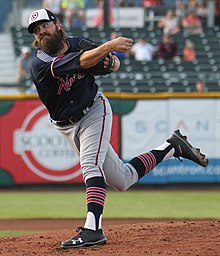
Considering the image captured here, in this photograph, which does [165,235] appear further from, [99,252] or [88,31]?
[88,31]

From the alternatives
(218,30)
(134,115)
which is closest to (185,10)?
(218,30)

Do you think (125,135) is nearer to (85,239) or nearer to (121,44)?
(85,239)

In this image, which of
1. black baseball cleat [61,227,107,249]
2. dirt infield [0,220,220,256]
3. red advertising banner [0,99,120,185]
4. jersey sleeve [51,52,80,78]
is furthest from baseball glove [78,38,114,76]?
red advertising banner [0,99,120,185]

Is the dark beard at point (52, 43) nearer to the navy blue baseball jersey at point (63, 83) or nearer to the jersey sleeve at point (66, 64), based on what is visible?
the navy blue baseball jersey at point (63, 83)

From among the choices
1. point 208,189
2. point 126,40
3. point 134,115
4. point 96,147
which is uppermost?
point 126,40

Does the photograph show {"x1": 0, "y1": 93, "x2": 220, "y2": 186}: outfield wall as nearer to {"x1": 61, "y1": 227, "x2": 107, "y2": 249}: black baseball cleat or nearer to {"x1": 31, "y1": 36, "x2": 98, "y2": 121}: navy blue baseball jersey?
{"x1": 31, "y1": 36, "x2": 98, "y2": 121}: navy blue baseball jersey

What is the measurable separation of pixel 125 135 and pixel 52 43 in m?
7.73

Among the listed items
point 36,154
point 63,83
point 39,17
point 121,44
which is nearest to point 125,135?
point 36,154

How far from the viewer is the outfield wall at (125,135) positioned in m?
13.7

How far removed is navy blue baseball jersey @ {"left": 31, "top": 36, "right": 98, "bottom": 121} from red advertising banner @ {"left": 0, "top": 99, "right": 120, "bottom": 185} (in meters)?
7.21

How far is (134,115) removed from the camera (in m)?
13.9

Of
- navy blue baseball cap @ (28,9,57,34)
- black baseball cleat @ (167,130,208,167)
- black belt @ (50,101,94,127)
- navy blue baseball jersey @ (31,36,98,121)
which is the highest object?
navy blue baseball cap @ (28,9,57,34)

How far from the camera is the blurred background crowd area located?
56.1 feet

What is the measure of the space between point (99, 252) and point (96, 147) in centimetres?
91
